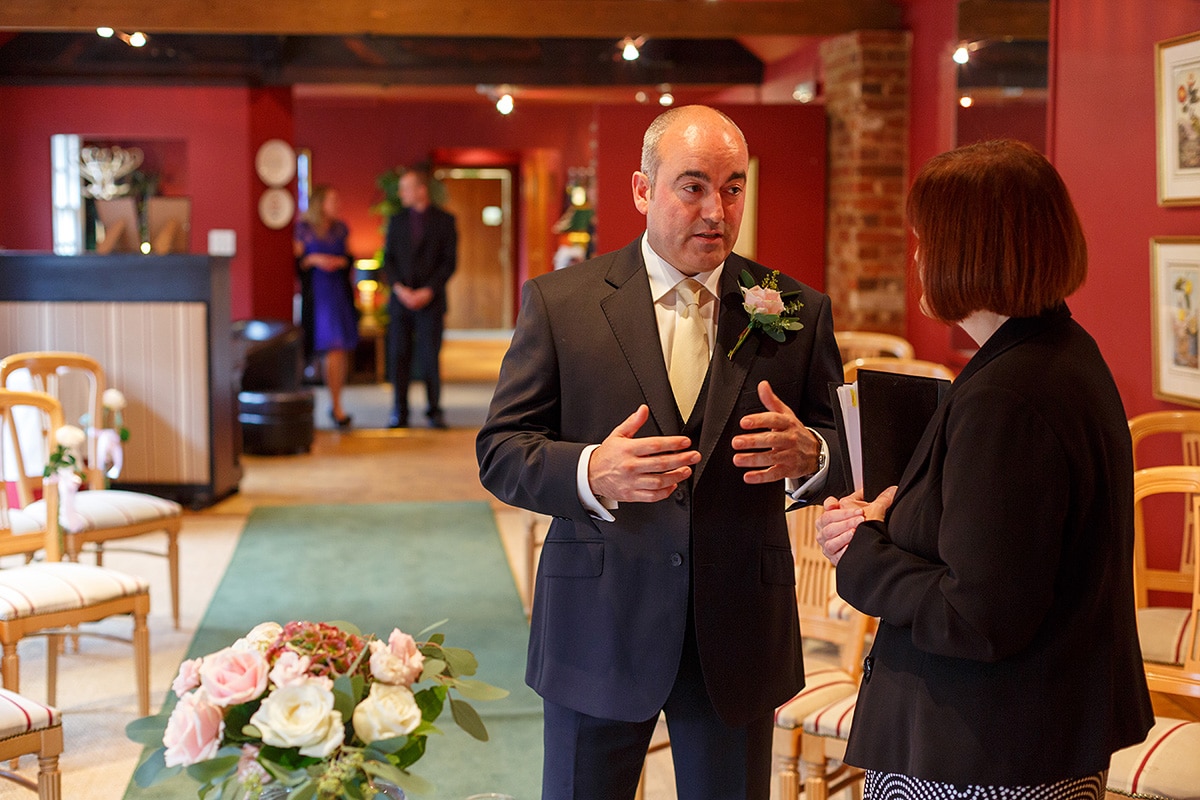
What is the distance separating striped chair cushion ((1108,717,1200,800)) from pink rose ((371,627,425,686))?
1.56m

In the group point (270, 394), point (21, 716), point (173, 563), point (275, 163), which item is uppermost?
point (275, 163)

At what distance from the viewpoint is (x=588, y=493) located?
6.12 ft

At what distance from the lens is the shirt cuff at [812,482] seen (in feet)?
6.52

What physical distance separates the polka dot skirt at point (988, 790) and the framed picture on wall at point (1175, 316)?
8.76ft

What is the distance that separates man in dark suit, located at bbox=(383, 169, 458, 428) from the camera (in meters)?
9.81

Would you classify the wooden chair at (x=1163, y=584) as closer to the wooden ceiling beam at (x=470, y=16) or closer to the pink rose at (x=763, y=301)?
the pink rose at (x=763, y=301)

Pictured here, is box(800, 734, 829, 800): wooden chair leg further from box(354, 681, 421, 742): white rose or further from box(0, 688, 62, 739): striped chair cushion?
box(0, 688, 62, 739): striped chair cushion

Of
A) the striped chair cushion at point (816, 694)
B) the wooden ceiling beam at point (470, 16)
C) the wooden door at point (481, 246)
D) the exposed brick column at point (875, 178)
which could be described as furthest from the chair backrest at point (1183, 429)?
the wooden door at point (481, 246)

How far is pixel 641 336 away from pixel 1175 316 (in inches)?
106

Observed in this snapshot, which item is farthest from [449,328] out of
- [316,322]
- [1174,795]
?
[1174,795]

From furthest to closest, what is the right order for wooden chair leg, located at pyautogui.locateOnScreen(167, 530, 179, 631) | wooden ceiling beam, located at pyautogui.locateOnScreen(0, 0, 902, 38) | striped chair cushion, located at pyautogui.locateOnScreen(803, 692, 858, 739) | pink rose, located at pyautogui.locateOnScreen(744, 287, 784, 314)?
wooden ceiling beam, located at pyautogui.locateOnScreen(0, 0, 902, 38) < wooden chair leg, located at pyautogui.locateOnScreen(167, 530, 179, 631) < striped chair cushion, located at pyautogui.locateOnScreen(803, 692, 858, 739) < pink rose, located at pyautogui.locateOnScreen(744, 287, 784, 314)

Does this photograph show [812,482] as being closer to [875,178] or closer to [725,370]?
[725,370]

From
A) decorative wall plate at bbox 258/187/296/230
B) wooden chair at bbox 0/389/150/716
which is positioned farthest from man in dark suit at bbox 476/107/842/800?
decorative wall plate at bbox 258/187/296/230

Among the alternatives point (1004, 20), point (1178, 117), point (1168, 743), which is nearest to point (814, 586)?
point (1168, 743)
